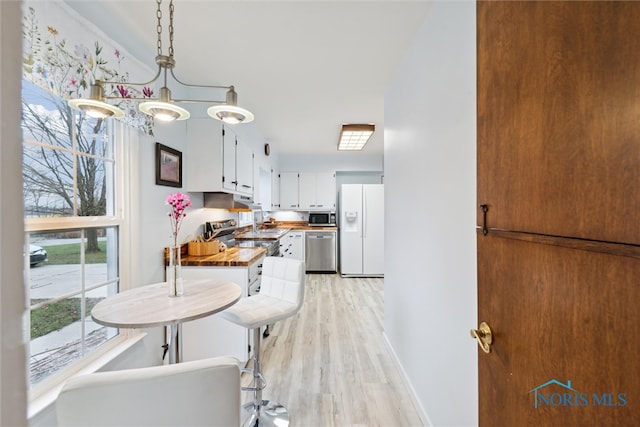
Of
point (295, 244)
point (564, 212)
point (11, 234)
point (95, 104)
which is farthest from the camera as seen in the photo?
point (295, 244)

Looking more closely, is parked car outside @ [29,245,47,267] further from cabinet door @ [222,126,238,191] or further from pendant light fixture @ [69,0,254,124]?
cabinet door @ [222,126,238,191]

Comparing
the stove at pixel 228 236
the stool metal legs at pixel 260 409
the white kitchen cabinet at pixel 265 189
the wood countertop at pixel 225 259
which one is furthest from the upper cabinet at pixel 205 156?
the white kitchen cabinet at pixel 265 189

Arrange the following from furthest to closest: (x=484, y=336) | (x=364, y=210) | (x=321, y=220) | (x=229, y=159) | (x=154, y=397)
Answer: (x=321, y=220) → (x=364, y=210) → (x=229, y=159) → (x=484, y=336) → (x=154, y=397)

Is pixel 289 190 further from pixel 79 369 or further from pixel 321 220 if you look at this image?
pixel 79 369

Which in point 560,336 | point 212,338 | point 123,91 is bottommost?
point 212,338

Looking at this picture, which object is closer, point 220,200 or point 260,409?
point 260,409

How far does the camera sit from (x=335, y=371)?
2.10 metres

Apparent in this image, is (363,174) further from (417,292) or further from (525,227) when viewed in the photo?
(525,227)

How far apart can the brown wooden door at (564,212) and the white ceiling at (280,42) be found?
44.2 inches

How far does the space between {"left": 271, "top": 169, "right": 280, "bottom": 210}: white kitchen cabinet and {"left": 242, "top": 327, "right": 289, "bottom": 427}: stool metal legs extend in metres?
3.88

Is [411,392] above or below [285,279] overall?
below

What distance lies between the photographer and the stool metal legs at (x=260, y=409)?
1558 mm

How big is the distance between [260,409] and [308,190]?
4388mm

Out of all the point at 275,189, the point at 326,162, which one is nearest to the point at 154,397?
the point at 275,189
